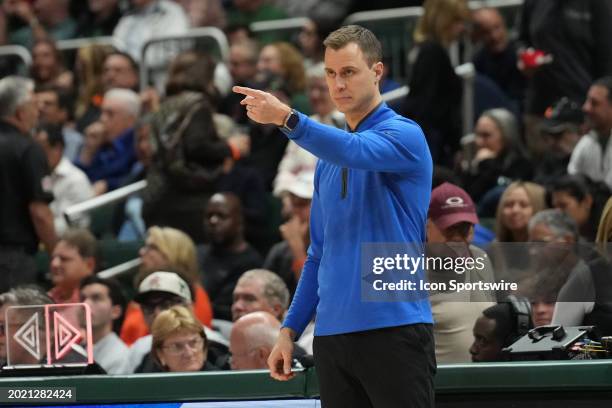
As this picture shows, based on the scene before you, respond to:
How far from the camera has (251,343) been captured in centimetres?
653

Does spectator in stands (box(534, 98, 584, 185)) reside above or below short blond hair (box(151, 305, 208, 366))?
above

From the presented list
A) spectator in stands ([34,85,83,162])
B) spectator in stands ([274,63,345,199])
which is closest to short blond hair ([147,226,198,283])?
spectator in stands ([274,63,345,199])

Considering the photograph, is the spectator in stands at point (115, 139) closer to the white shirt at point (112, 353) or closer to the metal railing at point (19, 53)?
the metal railing at point (19, 53)

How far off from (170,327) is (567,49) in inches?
176

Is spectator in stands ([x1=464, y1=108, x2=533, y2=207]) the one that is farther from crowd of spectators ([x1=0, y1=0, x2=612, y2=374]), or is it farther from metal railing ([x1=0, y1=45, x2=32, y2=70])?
metal railing ([x1=0, y1=45, x2=32, y2=70])

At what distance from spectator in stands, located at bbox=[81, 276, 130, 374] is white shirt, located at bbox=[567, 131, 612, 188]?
119 inches

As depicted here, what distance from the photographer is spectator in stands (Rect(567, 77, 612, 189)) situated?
898 centimetres

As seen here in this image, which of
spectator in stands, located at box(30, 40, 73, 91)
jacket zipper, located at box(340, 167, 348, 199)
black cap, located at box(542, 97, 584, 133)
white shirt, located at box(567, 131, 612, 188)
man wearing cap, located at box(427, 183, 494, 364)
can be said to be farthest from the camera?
spectator in stands, located at box(30, 40, 73, 91)

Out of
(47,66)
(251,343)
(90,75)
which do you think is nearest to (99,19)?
(47,66)

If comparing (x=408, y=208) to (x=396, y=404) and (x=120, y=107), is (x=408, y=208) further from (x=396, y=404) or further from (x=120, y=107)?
(x=120, y=107)

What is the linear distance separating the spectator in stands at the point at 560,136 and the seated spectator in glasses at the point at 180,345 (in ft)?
11.3

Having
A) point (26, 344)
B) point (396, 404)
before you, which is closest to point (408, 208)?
point (396, 404)

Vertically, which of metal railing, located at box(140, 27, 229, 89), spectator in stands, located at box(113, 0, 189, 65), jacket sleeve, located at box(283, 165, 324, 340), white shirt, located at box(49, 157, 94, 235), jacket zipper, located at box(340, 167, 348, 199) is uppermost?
spectator in stands, located at box(113, 0, 189, 65)

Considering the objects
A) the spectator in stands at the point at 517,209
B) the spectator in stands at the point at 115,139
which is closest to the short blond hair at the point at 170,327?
the spectator in stands at the point at 517,209
